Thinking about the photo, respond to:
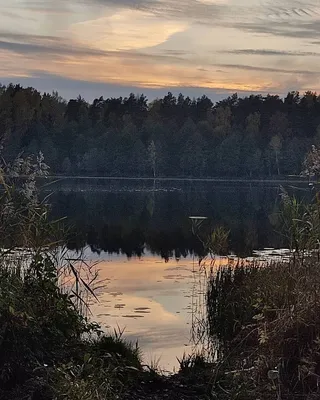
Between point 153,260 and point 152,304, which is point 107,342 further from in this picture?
point 153,260

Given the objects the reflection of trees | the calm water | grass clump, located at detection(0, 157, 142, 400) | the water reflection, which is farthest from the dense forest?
grass clump, located at detection(0, 157, 142, 400)

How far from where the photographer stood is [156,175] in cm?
9719

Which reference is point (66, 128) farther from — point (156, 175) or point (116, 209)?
point (116, 209)

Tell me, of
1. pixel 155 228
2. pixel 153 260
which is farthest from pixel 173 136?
pixel 153 260

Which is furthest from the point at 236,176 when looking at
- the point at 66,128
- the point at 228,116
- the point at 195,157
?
the point at 66,128

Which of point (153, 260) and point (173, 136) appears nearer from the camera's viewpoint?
point (153, 260)

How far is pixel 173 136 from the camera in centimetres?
9900

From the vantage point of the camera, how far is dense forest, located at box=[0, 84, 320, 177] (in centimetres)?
9150

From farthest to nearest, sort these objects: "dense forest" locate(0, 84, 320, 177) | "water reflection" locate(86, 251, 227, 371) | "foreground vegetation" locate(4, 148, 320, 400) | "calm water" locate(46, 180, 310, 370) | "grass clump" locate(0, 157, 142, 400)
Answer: "dense forest" locate(0, 84, 320, 177) → "calm water" locate(46, 180, 310, 370) → "water reflection" locate(86, 251, 227, 371) → "foreground vegetation" locate(4, 148, 320, 400) → "grass clump" locate(0, 157, 142, 400)

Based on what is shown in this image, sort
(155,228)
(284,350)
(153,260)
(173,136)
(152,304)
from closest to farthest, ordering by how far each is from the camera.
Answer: (284,350), (152,304), (153,260), (155,228), (173,136)

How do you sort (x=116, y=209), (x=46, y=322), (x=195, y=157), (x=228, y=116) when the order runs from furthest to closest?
1. (x=228, y=116)
2. (x=195, y=157)
3. (x=116, y=209)
4. (x=46, y=322)

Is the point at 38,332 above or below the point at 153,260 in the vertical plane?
above

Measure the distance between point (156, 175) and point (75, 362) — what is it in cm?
9110

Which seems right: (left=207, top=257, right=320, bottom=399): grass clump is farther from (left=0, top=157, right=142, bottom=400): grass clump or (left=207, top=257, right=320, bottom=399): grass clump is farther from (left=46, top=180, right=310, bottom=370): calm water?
(left=46, top=180, right=310, bottom=370): calm water
